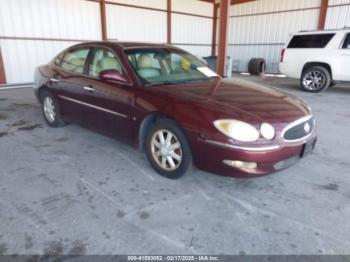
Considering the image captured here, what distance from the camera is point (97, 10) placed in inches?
430

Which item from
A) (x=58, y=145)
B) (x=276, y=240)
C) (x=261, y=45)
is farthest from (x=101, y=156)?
(x=261, y=45)

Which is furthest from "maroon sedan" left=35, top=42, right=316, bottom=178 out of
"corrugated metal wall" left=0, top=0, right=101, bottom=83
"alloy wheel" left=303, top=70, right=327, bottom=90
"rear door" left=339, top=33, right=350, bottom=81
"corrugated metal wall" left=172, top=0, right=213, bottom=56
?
"corrugated metal wall" left=172, top=0, right=213, bottom=56

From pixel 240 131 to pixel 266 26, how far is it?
13.9 m

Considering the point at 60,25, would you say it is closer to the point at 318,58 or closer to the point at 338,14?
the point at 318,58

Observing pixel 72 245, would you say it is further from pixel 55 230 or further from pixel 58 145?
pixel 58 145

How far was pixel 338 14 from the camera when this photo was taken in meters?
11.8

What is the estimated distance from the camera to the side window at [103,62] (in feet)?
10.2

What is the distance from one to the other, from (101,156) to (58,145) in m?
0.79

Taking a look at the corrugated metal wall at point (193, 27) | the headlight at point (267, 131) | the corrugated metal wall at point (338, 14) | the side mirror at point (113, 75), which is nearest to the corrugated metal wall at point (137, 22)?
the corrugated metal wall at point (193, 27)

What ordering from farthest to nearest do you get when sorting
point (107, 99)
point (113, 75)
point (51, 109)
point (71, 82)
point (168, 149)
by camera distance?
1. point (51, 109)
2. point (71, 82)
3. point (107, 99)
4. point (113, 75)
5. point (168, 149)

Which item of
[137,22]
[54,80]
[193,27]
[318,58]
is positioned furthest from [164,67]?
[193,27]

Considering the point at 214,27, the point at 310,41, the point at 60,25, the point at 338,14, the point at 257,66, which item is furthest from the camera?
the point at 214,27

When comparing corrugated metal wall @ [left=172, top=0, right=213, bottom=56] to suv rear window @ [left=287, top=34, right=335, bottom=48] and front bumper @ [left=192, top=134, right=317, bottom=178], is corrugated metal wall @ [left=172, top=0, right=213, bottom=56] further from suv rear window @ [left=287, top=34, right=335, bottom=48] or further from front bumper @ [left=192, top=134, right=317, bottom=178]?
front bumper @ [left=192, top=134, right=317, bottom=178]

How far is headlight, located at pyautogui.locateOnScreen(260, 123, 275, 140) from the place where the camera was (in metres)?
2.23
